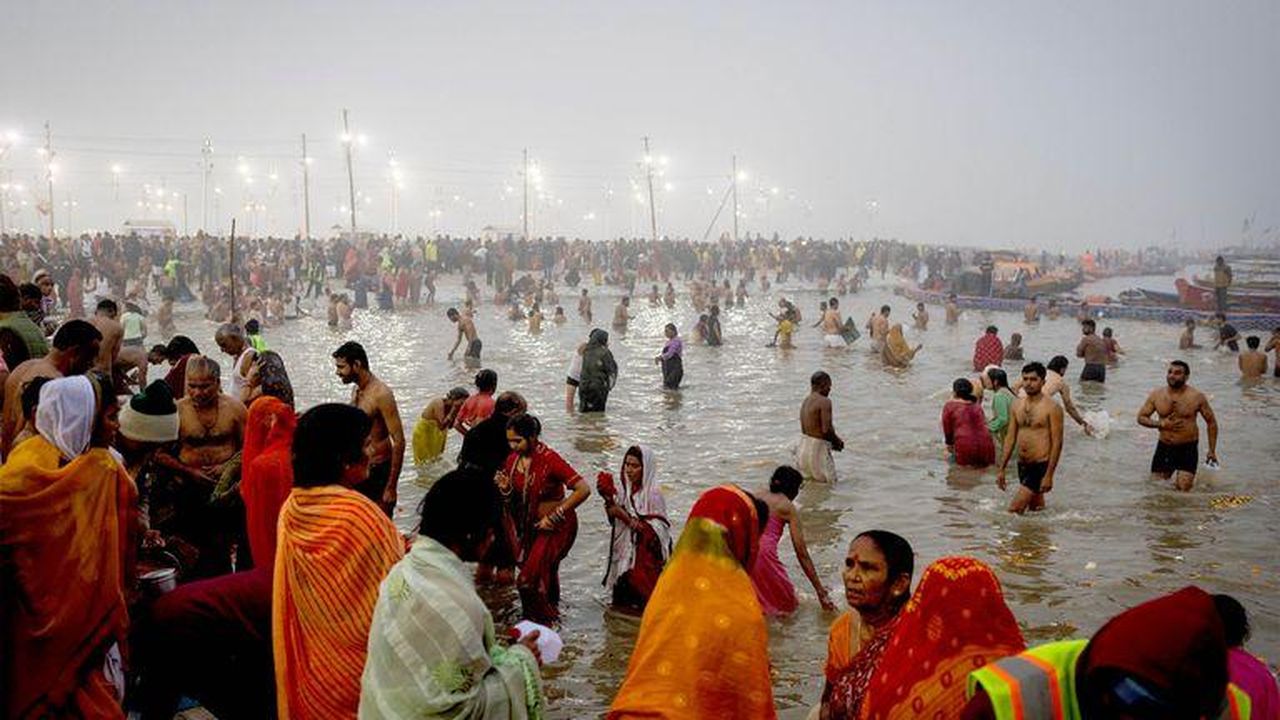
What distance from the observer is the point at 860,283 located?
45062 mm

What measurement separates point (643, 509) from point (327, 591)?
288 cm

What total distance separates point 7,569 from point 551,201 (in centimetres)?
14343

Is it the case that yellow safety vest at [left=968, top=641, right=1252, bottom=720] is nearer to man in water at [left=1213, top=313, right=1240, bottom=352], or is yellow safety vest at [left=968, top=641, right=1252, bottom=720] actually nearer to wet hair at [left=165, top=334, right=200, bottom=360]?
wet hair at [left=165, top=334, right=200, bottom=360]

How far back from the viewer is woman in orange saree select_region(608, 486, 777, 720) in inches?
124

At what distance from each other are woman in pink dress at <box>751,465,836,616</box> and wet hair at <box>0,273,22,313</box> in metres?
5.28

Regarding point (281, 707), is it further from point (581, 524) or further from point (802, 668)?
point (581, 524)

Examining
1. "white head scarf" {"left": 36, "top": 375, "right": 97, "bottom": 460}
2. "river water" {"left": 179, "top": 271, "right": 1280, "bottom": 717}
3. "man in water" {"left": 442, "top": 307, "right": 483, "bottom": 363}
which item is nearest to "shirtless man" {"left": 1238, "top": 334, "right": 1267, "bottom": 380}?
"river water" {"left": 179, "top": 271, "right": 1280, "bottom": 717}

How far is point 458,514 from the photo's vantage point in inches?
102

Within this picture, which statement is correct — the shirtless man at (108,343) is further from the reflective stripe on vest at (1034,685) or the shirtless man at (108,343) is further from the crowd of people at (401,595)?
the reflective stripe on vest at (1034,685)

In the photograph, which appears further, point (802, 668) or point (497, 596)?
point (497, 596)

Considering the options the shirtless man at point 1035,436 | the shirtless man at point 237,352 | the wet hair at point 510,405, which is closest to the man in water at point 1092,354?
the shirtless man at point 1035,436

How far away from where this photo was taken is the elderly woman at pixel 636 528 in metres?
5.64

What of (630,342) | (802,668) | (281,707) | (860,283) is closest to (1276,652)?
(802,668)

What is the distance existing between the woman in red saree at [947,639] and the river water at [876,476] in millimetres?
2398
